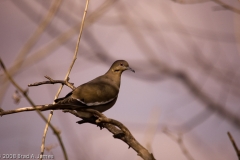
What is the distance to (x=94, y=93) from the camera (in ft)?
13.7

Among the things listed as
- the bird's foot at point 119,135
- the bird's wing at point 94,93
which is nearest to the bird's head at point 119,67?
the bird's wing at point 94,93

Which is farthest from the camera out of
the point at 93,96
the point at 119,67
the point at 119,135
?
the point at 119,67

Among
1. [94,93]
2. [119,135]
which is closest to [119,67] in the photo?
[94,93]

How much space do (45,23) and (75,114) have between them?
6.24 ft

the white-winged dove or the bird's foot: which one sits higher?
the white-winged dove

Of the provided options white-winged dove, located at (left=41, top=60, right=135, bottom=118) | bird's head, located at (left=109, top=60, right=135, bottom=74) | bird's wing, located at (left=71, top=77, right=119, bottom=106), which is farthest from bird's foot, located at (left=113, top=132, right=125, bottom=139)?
bird's head, located at (left=109, top=60, right=135, bottom=74)

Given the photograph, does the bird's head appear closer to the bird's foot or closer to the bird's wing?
the bird's wing

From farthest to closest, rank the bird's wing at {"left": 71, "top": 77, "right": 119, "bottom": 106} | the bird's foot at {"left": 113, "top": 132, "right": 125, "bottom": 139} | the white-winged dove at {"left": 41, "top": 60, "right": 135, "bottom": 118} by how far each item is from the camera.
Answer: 1. the bird's wing at {"left": 71, "top": 77, "right": 119, "bottom": 106}
2. the white-winged dove at {"left": 41, "top": 60, "right": 135, "bottom": 118}
3. the bird's foot at {"left": 113, "top": 132, "right": 125, "bottom": 139}

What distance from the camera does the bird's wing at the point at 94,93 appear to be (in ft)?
13.0

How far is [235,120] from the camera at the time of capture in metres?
1.72

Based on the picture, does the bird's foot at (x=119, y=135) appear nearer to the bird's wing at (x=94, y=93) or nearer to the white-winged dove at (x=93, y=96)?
the white-winged dove at (x=93, y=96)

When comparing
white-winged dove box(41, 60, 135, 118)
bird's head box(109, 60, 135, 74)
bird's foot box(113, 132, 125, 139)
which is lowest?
bird's foot box(113, 132, 125, 139)

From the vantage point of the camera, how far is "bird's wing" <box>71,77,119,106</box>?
3965 millimetres

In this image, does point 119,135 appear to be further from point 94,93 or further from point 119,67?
point 119,67
